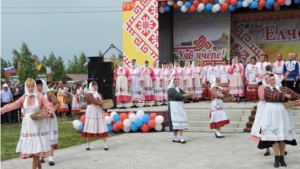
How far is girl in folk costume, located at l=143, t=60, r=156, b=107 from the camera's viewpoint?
16328mm

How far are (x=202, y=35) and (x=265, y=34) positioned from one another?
10.2 ft

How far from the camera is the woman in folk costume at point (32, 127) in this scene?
6.91m

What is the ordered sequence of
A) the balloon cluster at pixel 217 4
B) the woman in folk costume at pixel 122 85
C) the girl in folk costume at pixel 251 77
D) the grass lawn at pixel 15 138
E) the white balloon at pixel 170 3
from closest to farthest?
the grass lawn at pixel 15 138
the woman in folk costume at pixel 122 85
the girl in folk costume at pixel 251 77
the balloon cluster at pixel 217 4
the white balloon at pixel 170 3

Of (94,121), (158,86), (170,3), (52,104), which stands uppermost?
(170,3)

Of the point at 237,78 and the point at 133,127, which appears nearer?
the point at 133,127

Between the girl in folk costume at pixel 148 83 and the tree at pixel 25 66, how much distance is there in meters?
31.4

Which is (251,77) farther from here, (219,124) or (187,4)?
(219,124)

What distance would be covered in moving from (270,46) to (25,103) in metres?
16.3

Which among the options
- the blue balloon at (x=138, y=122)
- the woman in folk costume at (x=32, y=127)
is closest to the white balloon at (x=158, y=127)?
the blue balloon at (x=138, y=122)

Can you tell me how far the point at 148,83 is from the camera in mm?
16391

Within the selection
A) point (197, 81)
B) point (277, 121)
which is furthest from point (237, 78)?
point (277, 121)

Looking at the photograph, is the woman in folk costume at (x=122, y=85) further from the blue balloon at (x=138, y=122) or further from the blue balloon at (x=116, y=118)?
the blue balloon at (x=138, y=122)

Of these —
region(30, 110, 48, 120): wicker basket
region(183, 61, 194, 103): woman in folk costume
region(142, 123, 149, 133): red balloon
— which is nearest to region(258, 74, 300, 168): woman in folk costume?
region(30, 110, 48, 120): wicker basket

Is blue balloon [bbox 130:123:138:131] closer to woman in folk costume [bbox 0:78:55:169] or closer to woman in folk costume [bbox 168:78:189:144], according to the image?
woman in folk costume [bbox 168:78:189:144]
